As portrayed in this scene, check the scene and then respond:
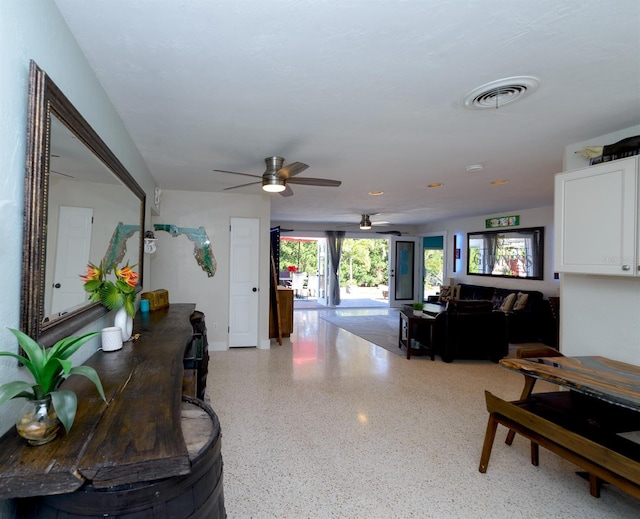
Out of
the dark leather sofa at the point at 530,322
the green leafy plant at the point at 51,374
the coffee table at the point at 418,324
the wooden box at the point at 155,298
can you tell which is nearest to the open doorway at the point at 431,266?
the dark leather sofa at the point at 530,322

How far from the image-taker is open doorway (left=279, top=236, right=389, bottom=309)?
37.8 feet

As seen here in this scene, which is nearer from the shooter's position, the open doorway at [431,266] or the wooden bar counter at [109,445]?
the wooden bar counter at [109,445]

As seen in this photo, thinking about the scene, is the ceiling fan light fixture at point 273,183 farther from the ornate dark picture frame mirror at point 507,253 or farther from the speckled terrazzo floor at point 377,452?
the ornate dark picture frame mirror at point 507,253

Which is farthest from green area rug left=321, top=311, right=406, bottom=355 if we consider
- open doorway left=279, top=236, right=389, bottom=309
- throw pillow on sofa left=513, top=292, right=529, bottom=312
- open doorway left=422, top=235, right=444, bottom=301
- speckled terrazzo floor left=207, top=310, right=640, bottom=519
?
open doorway left=279, top=236, right=389, bottom=309

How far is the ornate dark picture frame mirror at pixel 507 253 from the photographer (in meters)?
6.70

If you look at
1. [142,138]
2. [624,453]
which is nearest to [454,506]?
[624,453]

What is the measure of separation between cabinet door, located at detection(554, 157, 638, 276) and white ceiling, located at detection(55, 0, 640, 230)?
40 centimetres

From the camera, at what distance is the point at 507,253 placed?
7.33 m

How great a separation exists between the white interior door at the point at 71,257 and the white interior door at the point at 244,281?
352 cm

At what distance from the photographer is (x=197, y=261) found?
5168 mm

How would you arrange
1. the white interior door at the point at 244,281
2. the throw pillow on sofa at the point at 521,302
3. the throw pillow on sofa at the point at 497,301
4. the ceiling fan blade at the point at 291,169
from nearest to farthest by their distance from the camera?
the ceiling fan blade at the point at 291,169 → the white interior door at the point at 244,281 → the throw pillow on sofa at the point at 521,302 → the throw pillow on sofa at the point at 497,301

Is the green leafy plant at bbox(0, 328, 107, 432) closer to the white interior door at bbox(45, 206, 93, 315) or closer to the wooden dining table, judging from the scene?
the white interior door at bbox(45, 206, 93, 315)

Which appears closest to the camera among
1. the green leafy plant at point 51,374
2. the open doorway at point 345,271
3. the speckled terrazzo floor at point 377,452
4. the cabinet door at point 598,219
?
the green leafy plant at point 51,374

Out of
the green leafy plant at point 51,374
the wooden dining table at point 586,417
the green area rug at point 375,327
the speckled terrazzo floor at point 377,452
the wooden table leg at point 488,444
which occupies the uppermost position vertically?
the green leafy plant at point 51,374
